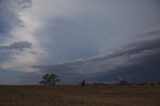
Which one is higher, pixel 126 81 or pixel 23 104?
pixel 126 81

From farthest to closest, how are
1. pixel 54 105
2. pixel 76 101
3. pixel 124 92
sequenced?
pixel 124 92, pixel 76 101, pixel 54 105

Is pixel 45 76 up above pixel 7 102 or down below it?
above

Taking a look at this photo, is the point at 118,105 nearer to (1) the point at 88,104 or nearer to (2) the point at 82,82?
(1) the point at 88,104

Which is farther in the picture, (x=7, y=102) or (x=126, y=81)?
(x=126, y=81)

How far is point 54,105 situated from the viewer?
107 feet

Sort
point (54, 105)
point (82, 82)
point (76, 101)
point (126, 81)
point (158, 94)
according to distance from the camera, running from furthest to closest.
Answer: point (126, 81)
point (82, 82)
point (158, 94)
point (76, 101)
point (54, 105)

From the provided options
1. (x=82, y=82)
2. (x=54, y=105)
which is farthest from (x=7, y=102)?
(x=82, y=82)

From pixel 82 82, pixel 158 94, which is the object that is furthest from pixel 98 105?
pixel 82 82

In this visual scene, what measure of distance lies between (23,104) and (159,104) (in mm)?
16149

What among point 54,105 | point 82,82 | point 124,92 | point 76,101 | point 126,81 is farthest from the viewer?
point 126,81

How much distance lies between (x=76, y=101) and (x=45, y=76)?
2024 inches

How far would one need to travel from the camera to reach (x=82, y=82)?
75562 millimetres

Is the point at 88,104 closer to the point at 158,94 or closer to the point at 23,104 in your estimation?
the point at 23,104

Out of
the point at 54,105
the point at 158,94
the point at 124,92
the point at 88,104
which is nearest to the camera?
the point at 54,105
